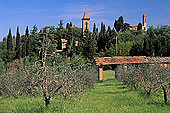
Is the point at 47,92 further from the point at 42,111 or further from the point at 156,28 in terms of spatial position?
the point at 156,28

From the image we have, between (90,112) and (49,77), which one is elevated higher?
(49,77)

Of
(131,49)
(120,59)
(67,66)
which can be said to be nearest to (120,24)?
(131,49)

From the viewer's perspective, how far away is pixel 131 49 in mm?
57875

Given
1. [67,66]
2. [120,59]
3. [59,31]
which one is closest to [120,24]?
[59,31]

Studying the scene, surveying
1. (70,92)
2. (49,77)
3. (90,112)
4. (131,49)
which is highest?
(131,49)

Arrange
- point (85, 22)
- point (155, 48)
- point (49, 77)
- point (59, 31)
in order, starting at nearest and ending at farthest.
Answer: point (49, 77)
point (155, 48)
point (59, 31)
point (85, 22)

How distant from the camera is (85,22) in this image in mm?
94062

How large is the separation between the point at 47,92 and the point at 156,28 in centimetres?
8358

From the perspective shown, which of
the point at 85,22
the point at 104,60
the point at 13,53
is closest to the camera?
the point at 104,60

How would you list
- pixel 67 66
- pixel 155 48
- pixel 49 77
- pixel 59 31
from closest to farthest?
1. pixel 49 77
2. pixel 67 66
3. pixel 155 48
4. pixel 59 31

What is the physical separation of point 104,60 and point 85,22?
6606 centimetres

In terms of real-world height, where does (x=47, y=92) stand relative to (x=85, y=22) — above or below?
below

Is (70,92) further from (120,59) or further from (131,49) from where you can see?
(131,49)

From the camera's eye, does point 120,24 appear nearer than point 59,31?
No
